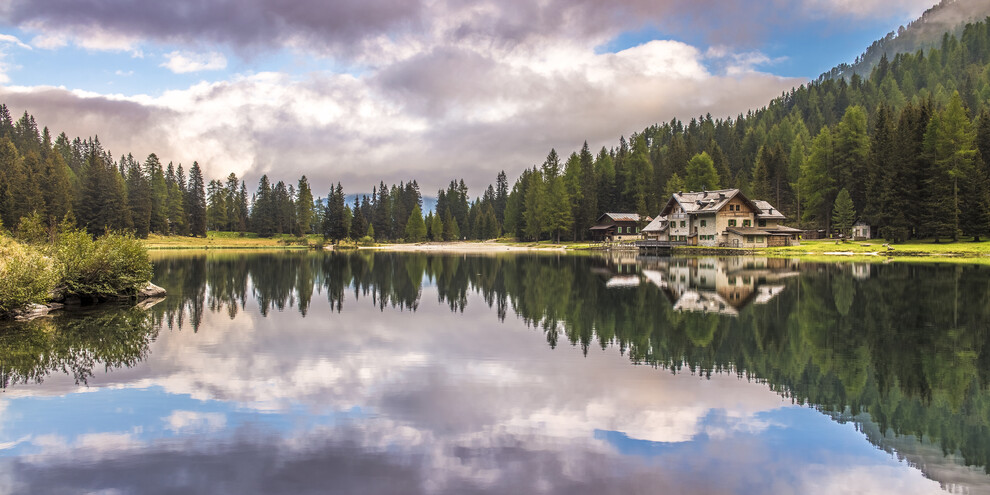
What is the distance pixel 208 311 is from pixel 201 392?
1513 centimetres

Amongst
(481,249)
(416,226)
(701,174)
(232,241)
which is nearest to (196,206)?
(232,241)

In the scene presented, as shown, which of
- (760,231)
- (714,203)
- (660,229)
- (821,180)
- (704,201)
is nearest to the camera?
(760,231)

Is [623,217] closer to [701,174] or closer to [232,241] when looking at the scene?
[701,174]

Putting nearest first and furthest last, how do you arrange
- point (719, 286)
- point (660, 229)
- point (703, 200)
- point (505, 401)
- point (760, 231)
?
point (505, 401)
point (719, 286)
point (760, 231)
point (703, 200)
point (660, 229)

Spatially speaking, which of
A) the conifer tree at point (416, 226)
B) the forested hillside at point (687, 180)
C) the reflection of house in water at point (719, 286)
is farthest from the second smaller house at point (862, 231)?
the conifer tree at point (416, 226)

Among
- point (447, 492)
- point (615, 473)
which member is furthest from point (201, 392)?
point (615, 473)

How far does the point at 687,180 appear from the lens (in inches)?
4291

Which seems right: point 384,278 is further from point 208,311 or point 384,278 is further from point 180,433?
point 180,433

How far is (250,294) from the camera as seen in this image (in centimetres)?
3450

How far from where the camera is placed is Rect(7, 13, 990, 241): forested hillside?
69.5 meters

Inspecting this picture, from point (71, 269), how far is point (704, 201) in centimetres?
7885

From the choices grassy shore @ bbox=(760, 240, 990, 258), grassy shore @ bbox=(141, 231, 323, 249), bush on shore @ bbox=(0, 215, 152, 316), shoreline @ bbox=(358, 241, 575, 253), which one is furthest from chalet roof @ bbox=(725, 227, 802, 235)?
grassy shore @ bbox=(141, 231, 323, 249)

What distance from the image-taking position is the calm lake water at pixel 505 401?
29.0ft

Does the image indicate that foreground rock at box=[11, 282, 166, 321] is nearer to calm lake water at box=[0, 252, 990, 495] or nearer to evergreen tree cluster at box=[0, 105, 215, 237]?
calm lake water at box=[0, 252, 990, 495]
